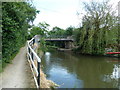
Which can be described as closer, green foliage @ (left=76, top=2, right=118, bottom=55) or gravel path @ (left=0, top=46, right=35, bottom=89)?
gravel path @ (left=0, top=46, right=35, bottom=89)

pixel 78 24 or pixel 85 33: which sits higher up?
pixel 78 24

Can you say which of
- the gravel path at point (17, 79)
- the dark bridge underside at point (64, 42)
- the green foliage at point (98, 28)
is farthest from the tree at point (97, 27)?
the gravel path at point (17, 79)

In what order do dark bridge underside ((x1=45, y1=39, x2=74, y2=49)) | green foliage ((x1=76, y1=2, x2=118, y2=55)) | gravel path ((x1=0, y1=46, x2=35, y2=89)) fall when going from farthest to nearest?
dark bridge underside ((x1=45, y1=39, x2=74, y2=49))
green foliage ((x1=76, y1=2, x2=118, y2=55))
gravel path ((x1=0, y1=46, x2=35, y2=89))

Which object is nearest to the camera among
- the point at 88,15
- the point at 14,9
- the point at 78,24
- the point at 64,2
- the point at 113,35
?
the point at 14,9

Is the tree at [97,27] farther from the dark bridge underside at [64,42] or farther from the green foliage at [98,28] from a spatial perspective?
the dark bridge underside at [64,42]

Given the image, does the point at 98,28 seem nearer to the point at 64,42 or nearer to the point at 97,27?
the point at 97,27

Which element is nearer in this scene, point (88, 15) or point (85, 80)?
point (85, 80)

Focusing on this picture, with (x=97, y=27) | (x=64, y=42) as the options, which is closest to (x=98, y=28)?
(x=97, y=27)

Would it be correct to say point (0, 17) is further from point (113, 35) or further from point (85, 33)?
point (113, 35)

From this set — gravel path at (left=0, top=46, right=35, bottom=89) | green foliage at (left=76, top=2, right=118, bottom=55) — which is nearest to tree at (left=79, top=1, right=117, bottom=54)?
green foliage at (left=76, top=2, right=118, bottom=55)

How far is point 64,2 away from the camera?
1138 centimetres

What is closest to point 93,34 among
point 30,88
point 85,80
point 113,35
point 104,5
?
point 113,35

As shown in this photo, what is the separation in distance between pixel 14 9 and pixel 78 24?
1115 centimetres

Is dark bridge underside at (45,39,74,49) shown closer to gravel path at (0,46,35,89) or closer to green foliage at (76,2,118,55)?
green foliage at (76,2,118,55)
